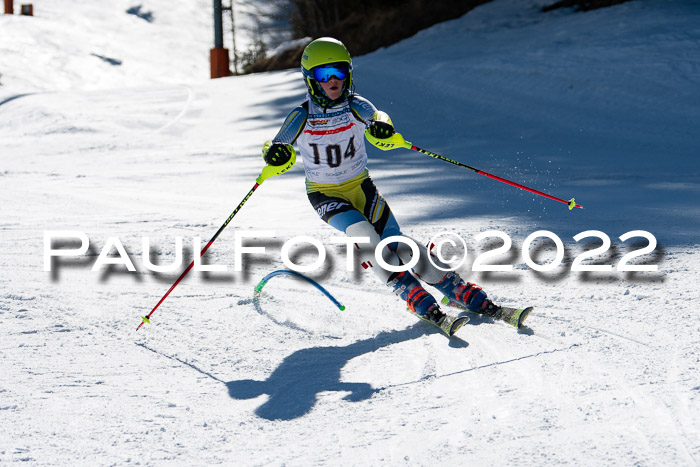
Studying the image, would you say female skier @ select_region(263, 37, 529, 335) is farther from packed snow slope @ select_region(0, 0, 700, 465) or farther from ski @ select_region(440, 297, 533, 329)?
packed snow slope @ select_region(0, 0, 700, 465)

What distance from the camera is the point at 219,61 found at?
21797 mm

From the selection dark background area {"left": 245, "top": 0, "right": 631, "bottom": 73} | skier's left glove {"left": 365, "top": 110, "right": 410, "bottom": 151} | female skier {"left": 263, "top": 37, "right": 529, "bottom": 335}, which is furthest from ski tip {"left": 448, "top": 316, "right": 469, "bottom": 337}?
dark background area {"left": 245, "top": 0, "right": 631, "bottom": 73}

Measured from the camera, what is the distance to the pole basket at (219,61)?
71.4 ft

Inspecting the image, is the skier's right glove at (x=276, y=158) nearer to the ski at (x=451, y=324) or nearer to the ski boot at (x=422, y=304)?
the ski boot at (x=422, y=304)

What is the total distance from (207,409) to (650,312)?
2.30 m

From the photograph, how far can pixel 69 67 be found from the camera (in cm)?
2877

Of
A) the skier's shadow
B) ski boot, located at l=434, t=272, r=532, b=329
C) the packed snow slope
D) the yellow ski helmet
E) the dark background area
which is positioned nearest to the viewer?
the packed snow slope

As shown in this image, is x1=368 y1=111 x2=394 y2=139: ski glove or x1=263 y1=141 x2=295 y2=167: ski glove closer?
x1=263 y1=141 x2=295 y2=167: ski glove

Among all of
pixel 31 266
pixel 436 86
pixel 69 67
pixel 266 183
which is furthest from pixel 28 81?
pixel 31 266

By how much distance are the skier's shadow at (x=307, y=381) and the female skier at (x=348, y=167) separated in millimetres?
305

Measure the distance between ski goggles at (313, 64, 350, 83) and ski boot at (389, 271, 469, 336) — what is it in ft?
3.69

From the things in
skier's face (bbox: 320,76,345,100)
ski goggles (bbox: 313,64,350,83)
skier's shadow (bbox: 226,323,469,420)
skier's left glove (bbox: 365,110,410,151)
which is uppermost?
ski goggles (bbox: 313,64,350,83)

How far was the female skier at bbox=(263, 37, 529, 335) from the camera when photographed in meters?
4.20

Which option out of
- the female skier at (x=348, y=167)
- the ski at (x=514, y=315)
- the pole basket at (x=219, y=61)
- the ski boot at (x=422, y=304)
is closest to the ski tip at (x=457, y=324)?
the ski boot at (x=422, y=304)
